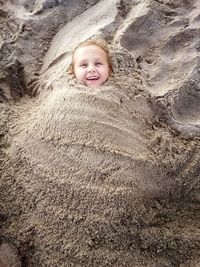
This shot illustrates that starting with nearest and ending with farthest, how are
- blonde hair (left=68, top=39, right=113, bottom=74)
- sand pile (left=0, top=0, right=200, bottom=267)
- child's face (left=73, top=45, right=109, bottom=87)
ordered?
sand pile (left=0, top=0, right=200, bottom=267) < child's face (left=73, top=45, right=109, bottom=87) < blonde hair (left=68, top=39, right=113, bottom=74)

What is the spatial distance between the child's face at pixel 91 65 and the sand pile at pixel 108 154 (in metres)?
0.04

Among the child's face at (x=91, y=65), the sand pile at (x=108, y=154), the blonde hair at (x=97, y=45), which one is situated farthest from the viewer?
the blonde hair at (x=97, y=45)

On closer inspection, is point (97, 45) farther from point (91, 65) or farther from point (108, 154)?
point (108, 154)

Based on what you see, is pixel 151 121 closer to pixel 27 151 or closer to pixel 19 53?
pixel 27 151

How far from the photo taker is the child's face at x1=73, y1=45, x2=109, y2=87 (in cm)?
195

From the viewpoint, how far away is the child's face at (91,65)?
1954mm

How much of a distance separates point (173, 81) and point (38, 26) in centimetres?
81

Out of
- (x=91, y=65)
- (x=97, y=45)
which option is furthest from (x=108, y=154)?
(x=97, y=45)

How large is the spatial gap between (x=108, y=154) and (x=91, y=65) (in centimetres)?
47

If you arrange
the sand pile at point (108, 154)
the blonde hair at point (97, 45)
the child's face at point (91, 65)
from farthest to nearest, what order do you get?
the blonde hair at point (97, 45), the child's face at point (91, 65), the sand pile at point (108, 154)

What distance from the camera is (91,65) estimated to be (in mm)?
1990

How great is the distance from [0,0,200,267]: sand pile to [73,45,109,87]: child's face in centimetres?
4

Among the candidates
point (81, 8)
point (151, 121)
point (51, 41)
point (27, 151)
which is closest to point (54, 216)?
point (27, 151)

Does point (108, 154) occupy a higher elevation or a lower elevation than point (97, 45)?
lower
